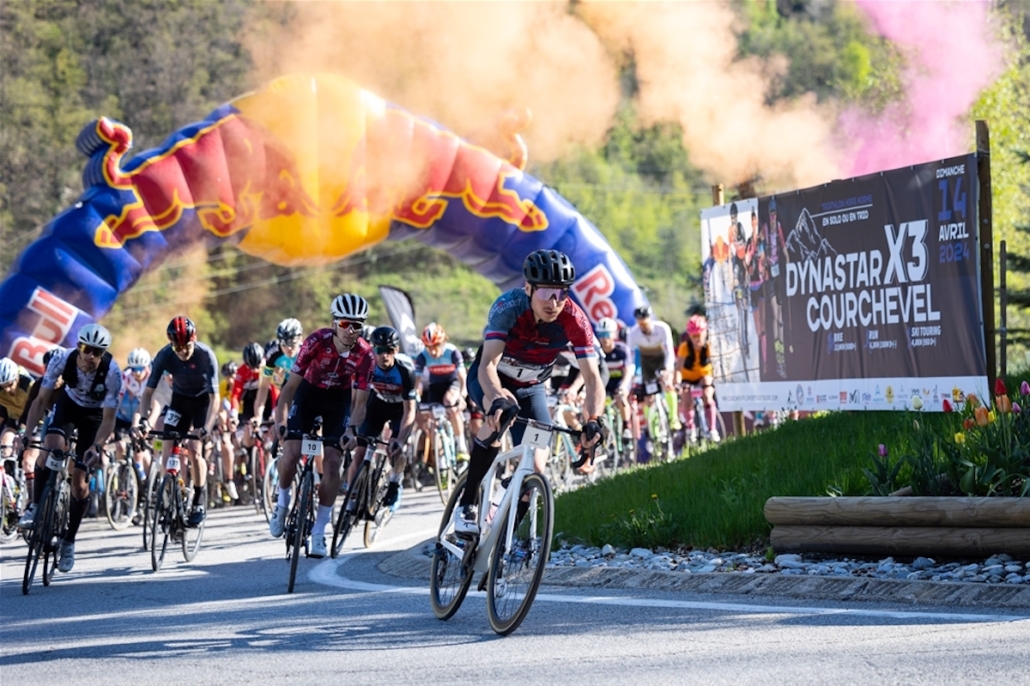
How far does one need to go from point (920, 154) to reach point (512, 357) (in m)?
34.3

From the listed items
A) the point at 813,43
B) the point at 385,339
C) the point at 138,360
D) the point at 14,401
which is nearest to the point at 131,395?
the point at 138,360

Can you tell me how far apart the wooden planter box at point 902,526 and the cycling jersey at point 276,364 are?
6.88 m

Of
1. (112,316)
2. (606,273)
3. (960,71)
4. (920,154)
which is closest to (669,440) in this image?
(606,273)

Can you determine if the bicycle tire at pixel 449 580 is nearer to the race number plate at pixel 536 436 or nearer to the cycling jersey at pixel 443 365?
the race number plate at pixel 536 436

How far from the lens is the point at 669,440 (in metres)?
20.1

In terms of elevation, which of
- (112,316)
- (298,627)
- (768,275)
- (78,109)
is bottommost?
(298,627)

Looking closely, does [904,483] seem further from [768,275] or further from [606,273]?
[606,273]

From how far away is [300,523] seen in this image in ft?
34.6

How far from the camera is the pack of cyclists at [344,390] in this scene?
8141 mm

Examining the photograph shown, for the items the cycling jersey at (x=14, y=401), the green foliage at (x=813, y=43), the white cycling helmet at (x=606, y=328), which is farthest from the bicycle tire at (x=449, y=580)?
the green foliage at (x=813, y=43)

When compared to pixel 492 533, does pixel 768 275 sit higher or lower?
higher

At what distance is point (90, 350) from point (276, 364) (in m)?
4.55

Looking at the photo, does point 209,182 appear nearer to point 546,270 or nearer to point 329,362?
point 329,362

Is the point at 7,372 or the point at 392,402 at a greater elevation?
the point at 7,372
